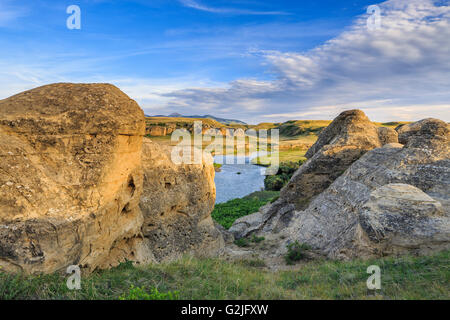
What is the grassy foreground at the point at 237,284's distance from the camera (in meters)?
5.31

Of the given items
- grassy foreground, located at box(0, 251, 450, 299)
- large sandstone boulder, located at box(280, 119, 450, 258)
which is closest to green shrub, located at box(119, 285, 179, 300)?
grassy foreground, located at box(0, 251, 450, 299)

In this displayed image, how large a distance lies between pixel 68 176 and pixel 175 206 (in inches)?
235

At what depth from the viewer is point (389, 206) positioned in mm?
9070

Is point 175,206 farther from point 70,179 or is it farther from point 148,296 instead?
point 148,296

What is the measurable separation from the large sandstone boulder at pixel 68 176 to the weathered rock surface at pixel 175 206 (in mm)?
1901

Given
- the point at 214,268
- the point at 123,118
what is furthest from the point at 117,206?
the point at 214,268

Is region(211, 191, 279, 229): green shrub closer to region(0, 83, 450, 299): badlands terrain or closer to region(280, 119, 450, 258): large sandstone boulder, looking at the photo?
region(280, 119, 450, 258): large sandstone boulder

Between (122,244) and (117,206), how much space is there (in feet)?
5.42

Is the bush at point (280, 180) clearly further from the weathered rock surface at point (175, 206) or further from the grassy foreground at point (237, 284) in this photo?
the grassy foreground at point (237, 284)

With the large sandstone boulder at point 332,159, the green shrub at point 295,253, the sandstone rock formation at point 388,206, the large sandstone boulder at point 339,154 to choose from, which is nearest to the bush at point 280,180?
the large sandstone boulder at point 332,159

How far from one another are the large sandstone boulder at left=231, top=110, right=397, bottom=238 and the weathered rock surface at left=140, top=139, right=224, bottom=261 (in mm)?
5934

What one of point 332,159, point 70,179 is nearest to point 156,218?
point 70,179

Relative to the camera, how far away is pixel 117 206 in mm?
8898

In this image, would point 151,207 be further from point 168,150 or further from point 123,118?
point 123,118
